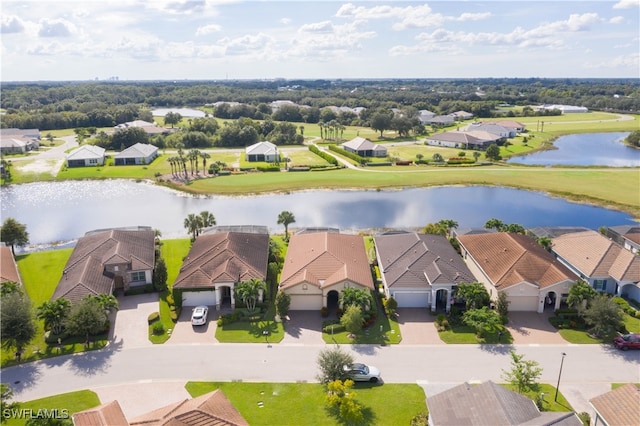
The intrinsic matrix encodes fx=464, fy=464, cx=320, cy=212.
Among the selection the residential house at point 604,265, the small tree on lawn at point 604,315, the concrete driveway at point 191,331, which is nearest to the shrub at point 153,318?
the concrete driveway at point 191,331

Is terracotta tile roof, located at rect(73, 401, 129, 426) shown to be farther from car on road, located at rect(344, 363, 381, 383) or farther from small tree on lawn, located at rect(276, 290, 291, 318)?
small tree on lawn, located at rect(276, 290, 291, 318)

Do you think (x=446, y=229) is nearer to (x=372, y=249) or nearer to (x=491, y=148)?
(x=372, y=249)

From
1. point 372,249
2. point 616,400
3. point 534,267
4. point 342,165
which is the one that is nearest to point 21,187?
point 342,165

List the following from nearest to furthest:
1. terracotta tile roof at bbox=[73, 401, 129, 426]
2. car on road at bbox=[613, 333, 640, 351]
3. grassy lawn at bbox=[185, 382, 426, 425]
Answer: terracotta tile roof at bbox=[73, 401, 129, 426]
grassy lawn at bbox=[185, 382, 426, 425]
car on road at bbox=[613, 333, 640, 351]

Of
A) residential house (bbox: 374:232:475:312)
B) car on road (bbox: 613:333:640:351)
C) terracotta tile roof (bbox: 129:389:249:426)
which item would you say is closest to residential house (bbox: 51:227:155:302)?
terracotta tile roof (bbox: 129:389:249:426)

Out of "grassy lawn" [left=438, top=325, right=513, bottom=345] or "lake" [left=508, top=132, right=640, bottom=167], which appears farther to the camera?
Result: "lake" [left=508, top=132, right=640, bottom=167]

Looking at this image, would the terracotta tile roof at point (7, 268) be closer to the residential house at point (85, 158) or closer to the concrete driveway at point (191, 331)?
the concrete driveway at point (191, 331)
